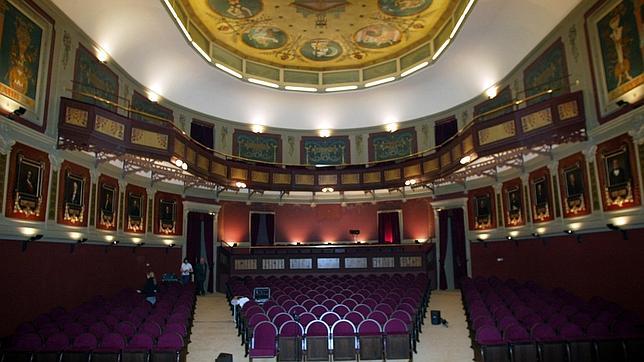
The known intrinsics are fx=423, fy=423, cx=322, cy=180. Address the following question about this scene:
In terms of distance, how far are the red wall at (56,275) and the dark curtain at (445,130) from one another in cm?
1400

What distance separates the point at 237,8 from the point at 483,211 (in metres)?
13.0

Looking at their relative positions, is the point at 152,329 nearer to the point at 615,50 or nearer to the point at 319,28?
the point at 615,50

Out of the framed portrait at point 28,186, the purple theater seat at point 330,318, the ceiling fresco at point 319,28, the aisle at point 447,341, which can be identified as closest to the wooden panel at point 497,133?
the aisle at point 447,341

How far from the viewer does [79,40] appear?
1214 centimetres

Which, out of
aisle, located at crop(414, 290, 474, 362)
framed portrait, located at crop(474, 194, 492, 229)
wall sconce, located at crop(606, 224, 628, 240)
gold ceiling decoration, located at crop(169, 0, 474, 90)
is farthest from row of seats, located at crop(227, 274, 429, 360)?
gold ceiling decoration, located at crop(169, 0, 474, 90)

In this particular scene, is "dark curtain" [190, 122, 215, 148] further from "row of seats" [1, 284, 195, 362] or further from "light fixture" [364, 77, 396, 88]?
"row of seats" [1, 284, 195, 362]

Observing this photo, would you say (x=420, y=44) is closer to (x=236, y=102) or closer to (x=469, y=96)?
(x=469, y=96)

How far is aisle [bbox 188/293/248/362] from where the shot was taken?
29.8ft

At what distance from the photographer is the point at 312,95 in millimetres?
21516

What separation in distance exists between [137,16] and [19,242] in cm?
739

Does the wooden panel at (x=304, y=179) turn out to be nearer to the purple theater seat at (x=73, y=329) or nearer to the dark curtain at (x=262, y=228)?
the dark curtain at (x=262, y=228)

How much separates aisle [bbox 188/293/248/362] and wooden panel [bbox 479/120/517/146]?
30.6 feet

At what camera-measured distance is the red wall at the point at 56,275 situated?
9.34 metres

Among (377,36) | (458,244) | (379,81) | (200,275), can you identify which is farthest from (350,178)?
(200,275)
